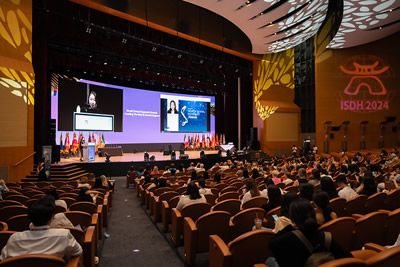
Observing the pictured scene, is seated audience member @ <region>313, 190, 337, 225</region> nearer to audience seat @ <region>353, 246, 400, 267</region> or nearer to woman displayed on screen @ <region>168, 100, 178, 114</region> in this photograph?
audience seat @ <region>353, 246, 400, 267</region>

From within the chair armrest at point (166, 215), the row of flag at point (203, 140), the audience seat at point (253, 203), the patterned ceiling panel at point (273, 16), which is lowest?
the chair armrest at point (166, 215)

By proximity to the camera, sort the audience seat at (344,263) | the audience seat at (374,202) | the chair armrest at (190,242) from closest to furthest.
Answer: the audience seat at (344,263), the chair armrest at (190,242), the audience seat at (374,202)

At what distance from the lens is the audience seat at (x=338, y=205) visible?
4.30m

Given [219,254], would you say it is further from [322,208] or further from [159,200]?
[159,200]

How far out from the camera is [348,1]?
45.4 feet

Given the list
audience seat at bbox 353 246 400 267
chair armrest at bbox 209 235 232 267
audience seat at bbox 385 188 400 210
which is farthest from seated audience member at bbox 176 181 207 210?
audience seat at bbox 353 246 400 267

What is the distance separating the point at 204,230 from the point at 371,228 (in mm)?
1824

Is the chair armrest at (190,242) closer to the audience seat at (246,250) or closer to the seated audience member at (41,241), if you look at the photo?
the audience seat at (246,250)

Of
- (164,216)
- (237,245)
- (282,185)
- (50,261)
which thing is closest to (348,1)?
(282,185)

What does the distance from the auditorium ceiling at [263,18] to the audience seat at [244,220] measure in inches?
433

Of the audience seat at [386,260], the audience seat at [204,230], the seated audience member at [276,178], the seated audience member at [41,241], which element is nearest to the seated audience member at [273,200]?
the audience seat at [204,230]

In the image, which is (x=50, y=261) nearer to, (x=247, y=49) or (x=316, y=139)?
(x=247, y=49)

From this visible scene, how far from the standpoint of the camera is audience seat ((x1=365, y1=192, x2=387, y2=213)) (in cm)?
461

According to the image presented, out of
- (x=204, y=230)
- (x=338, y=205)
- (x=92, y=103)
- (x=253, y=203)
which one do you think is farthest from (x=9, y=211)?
(x=92, y=103)
